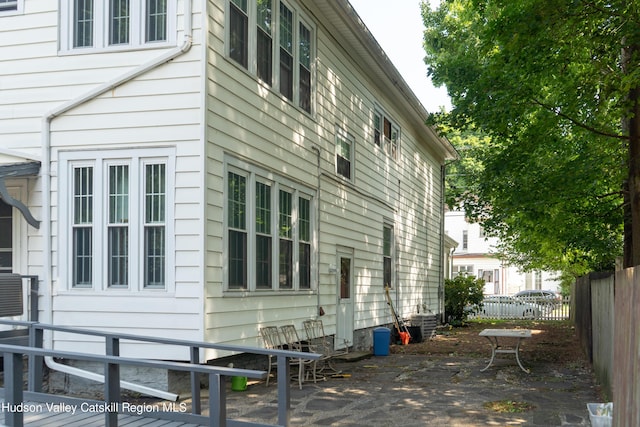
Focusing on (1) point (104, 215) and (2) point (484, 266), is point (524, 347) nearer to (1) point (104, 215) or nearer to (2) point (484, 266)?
(1) point (104, 215)

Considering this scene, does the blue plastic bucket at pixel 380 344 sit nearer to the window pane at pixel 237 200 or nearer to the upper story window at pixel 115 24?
the window pane at pixel 237 200

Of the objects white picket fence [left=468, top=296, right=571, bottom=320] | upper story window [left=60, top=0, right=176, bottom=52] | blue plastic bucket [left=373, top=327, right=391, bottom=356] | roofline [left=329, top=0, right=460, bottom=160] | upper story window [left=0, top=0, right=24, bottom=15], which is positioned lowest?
white picket fence [left=468, top=296, right=571, bottom=320]

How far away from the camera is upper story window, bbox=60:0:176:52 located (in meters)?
9.96

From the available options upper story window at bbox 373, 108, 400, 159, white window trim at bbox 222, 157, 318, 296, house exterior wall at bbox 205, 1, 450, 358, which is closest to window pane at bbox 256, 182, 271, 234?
white window trim at bbox 222, 157, 318, 296

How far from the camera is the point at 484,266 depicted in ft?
173

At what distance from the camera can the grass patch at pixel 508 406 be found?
31.0 ft

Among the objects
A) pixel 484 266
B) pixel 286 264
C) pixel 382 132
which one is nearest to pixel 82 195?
pixel 286 264

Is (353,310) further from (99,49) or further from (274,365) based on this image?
(99,49)

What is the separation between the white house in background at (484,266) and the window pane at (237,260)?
42463 millimetres

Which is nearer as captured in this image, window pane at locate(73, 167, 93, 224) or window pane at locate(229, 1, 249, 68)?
window pane at locate(73, 167, 93, 224)

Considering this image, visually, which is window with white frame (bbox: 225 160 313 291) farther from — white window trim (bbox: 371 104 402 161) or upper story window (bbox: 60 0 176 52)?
white window trim (bbox: 371 104 402 161)

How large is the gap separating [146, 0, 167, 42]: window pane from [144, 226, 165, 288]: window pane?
270cm

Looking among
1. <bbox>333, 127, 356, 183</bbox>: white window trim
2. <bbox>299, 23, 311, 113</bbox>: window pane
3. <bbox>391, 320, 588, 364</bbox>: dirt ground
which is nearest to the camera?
<bbox>299, 23, 311, 113</bbox>: window pane

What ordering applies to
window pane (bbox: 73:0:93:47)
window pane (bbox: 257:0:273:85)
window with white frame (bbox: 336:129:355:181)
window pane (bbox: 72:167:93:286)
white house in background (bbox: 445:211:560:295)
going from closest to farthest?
window pane (bbox: 72:167:93:286), window pane (bbox: 73:0:93:47), window pane (bbox: 257:0:273:85), window with white frame (bbox: 336:129:355:181), white house in background (bbox: 445:211:560:295)
